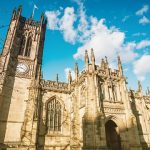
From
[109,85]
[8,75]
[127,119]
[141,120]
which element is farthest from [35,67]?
[141,120]

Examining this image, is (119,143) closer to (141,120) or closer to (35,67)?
(141,120)

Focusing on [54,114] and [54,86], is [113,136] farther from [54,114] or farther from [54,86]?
[54,86]

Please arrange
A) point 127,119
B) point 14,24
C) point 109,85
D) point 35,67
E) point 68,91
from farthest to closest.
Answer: point 14,24
point 35,67
point 68,91
point 109,85
point 127,119

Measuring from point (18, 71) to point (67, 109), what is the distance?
10.9 metres

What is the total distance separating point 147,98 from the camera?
117ft

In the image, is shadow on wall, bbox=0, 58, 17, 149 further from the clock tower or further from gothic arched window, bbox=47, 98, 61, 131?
gothic arched window, bbox=47, 98, 61, 131

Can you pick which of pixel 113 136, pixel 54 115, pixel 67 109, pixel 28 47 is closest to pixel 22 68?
pixel 28 47

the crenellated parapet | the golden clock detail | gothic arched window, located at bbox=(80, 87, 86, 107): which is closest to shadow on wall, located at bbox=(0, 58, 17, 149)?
the golden clock detail

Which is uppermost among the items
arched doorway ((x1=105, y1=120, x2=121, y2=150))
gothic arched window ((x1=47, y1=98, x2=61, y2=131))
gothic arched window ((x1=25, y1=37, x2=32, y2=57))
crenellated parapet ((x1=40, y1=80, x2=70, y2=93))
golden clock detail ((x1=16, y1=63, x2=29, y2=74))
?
gothic arched window ((x1=25, y1=37, x2=32, y2=57))

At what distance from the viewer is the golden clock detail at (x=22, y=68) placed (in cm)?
3054

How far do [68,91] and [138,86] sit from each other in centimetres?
1404

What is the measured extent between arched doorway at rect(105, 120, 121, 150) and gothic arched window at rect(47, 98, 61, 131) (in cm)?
767

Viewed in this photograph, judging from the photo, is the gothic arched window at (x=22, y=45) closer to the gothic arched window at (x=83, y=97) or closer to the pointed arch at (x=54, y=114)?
the pointed arch at (x=54, y=114)

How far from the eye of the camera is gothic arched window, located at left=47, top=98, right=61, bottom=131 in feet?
87.7
